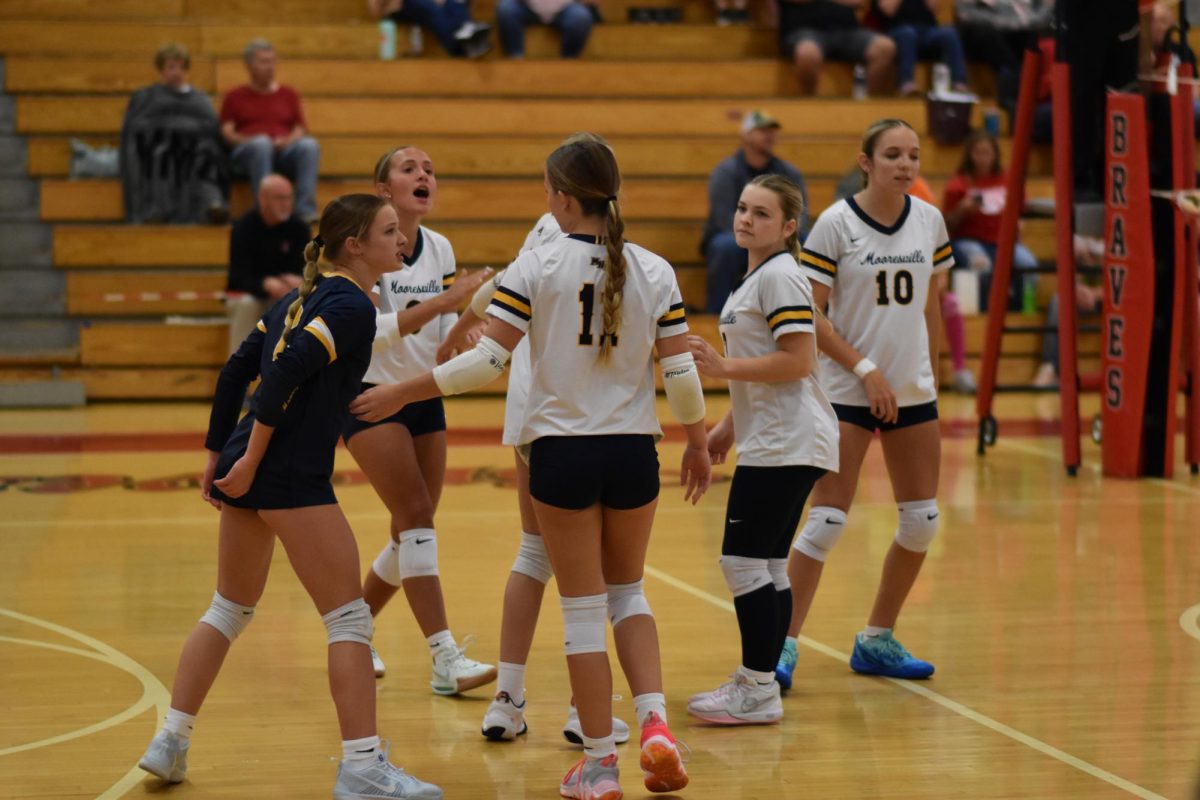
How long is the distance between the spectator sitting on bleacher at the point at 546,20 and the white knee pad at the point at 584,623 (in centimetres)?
1127

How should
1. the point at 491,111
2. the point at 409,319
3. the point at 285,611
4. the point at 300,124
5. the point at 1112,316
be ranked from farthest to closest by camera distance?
the point at 491,111 → the point at 300,124 → the point at 1112,316 → the point at 285,611 → the point at 409,319

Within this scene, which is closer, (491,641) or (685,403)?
(685,403)

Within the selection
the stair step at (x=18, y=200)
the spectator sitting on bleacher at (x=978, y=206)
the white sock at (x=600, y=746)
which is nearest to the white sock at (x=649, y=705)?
the white sock at (x=600, y=746)

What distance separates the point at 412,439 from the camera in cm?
495

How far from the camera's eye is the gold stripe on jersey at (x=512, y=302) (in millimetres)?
3832

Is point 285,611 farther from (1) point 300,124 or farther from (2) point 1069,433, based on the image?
(1) point 300,124

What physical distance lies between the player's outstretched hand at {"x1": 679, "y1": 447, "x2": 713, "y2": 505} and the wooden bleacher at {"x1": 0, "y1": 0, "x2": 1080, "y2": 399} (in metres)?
8.59

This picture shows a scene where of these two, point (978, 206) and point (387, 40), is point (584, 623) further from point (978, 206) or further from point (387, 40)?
point (387, 40)

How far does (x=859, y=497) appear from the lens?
8.52m

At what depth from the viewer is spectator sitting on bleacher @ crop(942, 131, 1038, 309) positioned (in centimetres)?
1327

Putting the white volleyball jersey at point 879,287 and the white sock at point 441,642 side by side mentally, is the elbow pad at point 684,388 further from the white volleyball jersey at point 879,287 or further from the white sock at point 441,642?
the white sock at point 441,642

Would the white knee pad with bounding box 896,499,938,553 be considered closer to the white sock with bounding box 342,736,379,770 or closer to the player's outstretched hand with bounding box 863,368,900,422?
the player's outstretched hand with bounding box 863,368,900,422

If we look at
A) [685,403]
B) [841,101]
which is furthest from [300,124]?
[685,403]

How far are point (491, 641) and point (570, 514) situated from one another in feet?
5.82
